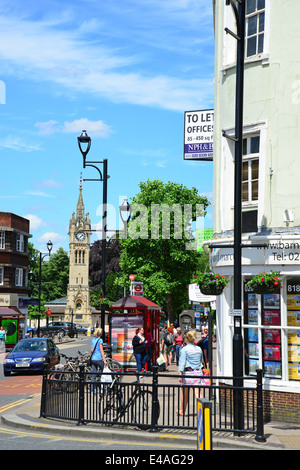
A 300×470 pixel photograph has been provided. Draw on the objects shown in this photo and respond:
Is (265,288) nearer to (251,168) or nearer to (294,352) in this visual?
(294,352)

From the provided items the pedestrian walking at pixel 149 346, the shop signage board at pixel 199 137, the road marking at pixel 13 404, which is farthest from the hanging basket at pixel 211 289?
the pedestrian walking at pixel 149 346

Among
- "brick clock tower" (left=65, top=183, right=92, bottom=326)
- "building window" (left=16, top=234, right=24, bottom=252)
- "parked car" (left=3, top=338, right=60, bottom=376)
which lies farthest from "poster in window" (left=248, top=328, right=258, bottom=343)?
"brick clock tower" (left=65, top=183, right=92, bottom=326)

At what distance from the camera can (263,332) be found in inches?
565

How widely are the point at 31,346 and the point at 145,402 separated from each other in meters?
16.6

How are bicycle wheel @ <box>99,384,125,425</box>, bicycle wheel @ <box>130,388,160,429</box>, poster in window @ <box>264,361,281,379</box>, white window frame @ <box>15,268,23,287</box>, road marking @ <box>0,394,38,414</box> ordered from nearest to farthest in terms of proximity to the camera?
1. bicycle wheel @ <box>130,388,160,429</box>
2. bicycle wheel @ <box>99,384,125,425</box>
3. poster in window @ <box>264,361,281,379</box>
4. road marking @ <box>0,394,38,414</box>
5. white window frame @ <box>15,268,23,287</box>

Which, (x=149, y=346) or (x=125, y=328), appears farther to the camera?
(x=125, y=328)

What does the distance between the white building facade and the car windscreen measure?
13.7 meters

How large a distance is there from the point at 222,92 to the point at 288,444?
835cm

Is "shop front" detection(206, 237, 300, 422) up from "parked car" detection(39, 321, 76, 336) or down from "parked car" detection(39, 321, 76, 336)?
up

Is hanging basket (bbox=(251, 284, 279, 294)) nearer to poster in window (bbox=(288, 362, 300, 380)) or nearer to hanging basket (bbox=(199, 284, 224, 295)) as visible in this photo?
hanging basket (bbox=(199, 284, 224, 295))

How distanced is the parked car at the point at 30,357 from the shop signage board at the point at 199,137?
1005 centimetres

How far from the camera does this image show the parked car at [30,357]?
86.2 ft

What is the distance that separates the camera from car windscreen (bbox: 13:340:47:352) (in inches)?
1090

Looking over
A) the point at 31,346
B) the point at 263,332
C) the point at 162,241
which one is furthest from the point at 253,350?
the point at 162,241
